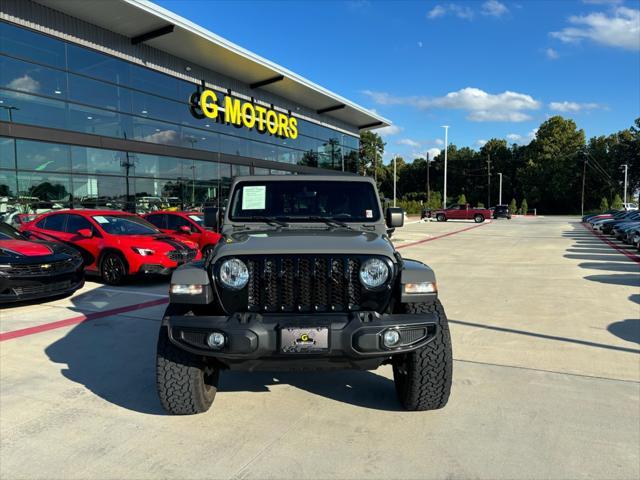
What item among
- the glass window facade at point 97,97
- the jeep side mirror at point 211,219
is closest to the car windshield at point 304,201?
the jeep side mirror at point 211,219

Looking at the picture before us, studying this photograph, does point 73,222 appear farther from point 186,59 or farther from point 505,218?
point 505,218

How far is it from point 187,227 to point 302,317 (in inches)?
380

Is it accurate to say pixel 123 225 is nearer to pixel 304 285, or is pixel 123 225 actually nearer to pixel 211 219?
pixel 211 219

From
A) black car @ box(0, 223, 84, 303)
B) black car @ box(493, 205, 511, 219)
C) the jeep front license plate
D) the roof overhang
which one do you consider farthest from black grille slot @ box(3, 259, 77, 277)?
black car @ box(493, 205, 511, 219)

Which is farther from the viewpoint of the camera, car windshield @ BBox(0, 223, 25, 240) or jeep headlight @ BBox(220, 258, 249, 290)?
car windshield @ BBox(0, 223, 25, 240)

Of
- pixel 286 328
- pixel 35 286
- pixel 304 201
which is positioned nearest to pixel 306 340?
pixel 286 328

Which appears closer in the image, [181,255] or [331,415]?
[331,415]

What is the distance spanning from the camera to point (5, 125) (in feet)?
46.7

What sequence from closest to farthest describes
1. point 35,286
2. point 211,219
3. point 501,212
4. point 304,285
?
point 304,285
point 211,219
point 35,286
point 501,212

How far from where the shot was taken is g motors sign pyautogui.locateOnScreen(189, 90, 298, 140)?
22.5 meters

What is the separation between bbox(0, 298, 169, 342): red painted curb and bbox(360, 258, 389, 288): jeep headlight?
4561mm

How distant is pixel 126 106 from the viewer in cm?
1870

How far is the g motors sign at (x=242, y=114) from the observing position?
22531 millimetres

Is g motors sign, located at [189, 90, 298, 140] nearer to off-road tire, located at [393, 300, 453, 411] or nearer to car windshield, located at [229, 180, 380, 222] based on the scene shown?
car windshield, located at [229, 180, 380, 222]
